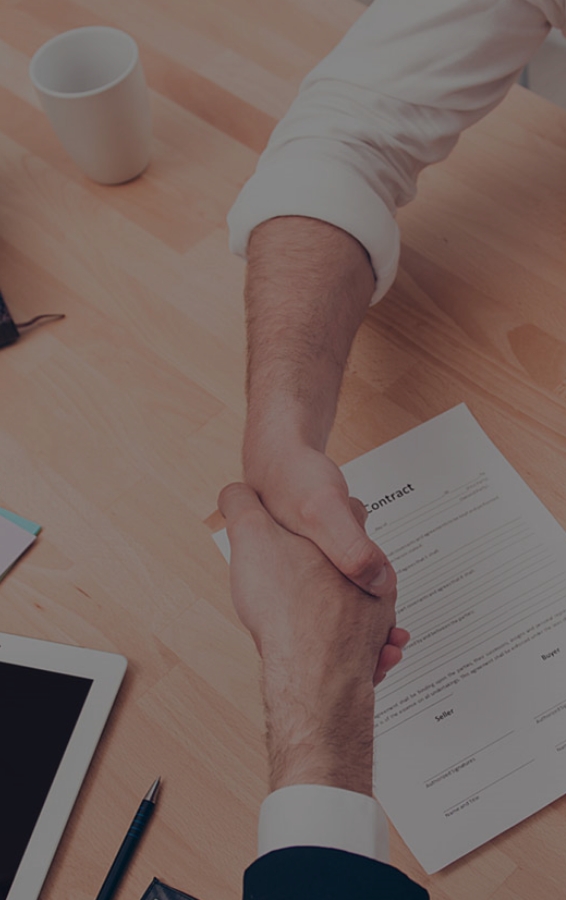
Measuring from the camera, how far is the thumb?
0.62 metres

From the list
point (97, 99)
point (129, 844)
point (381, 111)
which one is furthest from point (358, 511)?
point (97, 99)

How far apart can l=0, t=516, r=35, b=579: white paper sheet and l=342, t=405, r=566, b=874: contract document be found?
27cm

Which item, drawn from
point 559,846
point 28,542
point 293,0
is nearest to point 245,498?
point 28,542

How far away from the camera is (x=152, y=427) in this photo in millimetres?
819

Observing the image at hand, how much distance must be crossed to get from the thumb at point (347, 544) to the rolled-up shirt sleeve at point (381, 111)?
0.27 meters

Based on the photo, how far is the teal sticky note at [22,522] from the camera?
30.3 inches

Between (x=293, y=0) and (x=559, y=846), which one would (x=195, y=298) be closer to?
(x=293, y=0)

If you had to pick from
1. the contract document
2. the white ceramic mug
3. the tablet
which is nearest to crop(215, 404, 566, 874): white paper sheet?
the contract document

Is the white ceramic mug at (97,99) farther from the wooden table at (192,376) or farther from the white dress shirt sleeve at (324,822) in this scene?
the white dress shirt sleeve at (324,822)

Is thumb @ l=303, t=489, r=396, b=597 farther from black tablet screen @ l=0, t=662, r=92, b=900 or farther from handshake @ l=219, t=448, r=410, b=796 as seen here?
black tablet screen @ l=0, t=662, r=92, b=900

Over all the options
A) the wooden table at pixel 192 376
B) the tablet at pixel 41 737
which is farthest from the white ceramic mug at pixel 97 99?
the tablet at pixel 41 737

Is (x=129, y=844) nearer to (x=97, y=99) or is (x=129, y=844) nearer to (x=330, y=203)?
(x=330, y=203)

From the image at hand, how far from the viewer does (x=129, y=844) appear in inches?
24.5

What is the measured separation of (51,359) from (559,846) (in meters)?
0.59
